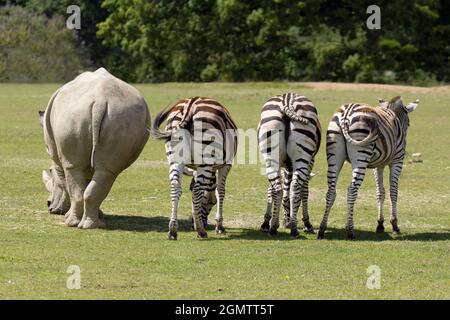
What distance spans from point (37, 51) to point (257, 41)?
1219 cm

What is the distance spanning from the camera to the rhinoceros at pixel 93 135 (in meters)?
15.3

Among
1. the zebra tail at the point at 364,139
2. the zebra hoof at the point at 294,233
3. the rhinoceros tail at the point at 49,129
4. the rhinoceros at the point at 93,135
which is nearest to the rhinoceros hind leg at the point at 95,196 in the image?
the rhinoceros at the point at 93,135

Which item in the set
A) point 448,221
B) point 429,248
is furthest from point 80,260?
point 448,221

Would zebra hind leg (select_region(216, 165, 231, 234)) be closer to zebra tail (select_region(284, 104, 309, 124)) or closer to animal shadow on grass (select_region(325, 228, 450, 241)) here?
zebra tail (select_region(284, 104, 309, 124))

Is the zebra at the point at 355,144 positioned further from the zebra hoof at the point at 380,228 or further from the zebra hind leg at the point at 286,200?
the zebra hoof at the point at 380,228

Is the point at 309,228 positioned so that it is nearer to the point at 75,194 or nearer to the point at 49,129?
the point at 75,194

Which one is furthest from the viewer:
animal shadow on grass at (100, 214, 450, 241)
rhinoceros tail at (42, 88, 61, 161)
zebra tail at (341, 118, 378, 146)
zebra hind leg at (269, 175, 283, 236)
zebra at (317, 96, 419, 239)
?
rhinoceros tail at (42, 88, 61, 161)

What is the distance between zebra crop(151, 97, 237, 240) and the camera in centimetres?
1441

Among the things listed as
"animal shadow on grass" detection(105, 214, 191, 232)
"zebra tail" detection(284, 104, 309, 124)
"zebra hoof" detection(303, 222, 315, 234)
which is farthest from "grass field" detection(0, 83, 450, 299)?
"zebra tail" detection(284, 104, 309, 124)

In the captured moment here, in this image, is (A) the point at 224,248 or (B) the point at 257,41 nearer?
(A) the point at 224,248

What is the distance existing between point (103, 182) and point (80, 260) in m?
2.64

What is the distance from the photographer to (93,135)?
15188mm

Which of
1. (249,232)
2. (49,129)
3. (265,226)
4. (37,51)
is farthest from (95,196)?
(37,51)

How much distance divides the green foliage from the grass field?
35972 mm
